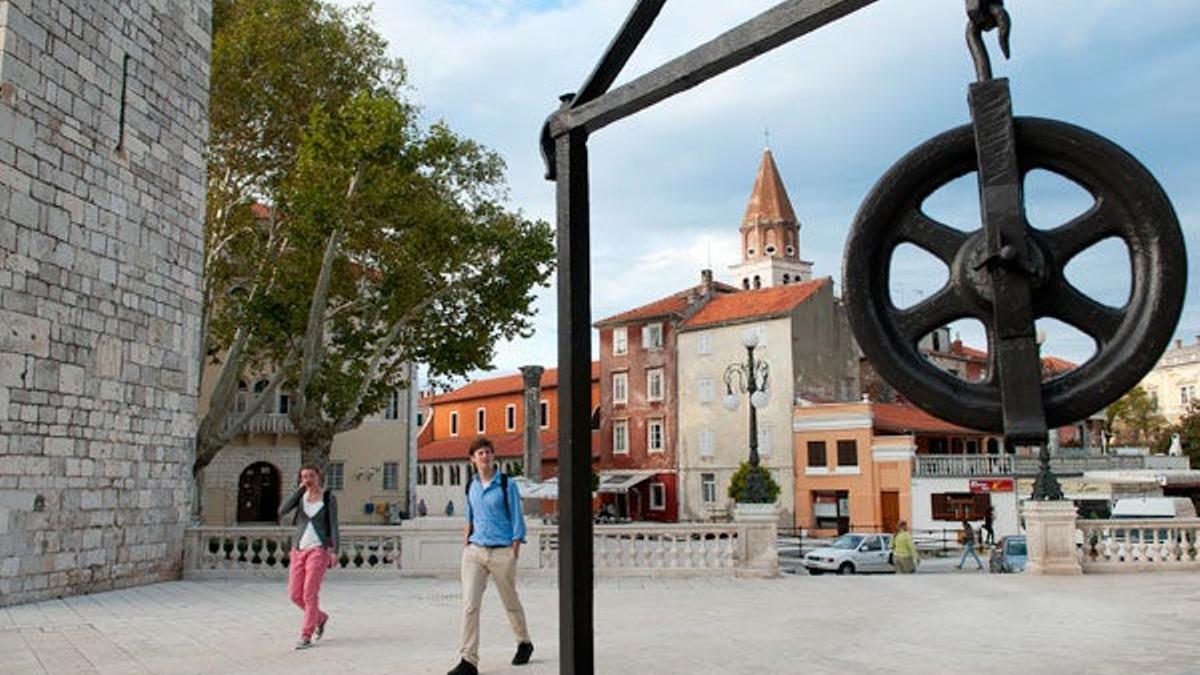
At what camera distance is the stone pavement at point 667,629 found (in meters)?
7.61

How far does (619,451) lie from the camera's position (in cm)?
4922

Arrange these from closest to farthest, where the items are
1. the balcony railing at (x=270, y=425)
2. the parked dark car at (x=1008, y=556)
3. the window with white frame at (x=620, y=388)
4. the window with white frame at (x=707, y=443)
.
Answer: the parked dark car at (x=1008, y=556), the balcony railing at (x=270, y=425), the window with white frame at (x=707, y=443), the window with white frame at (x=620, y=388)

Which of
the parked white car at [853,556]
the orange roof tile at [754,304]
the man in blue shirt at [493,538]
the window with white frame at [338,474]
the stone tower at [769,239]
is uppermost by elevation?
the stone tower at [769,239]

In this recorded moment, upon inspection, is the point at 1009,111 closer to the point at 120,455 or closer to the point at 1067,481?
the point at 120,455

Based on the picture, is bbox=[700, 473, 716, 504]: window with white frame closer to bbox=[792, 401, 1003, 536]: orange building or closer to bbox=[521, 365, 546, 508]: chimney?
bbox=[792, 401, 1003, 536]: orange building

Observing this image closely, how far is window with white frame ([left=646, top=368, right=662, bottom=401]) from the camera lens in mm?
47750

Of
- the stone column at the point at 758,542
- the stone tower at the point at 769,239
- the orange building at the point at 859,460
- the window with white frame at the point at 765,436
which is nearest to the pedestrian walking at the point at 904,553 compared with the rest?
the stone column at the point at 758,542

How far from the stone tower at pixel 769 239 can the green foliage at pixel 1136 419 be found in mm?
26322

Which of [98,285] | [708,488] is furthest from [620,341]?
[98,285]

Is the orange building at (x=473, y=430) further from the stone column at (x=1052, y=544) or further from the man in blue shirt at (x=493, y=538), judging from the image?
the man in blue shirt at (x=493, y=538)

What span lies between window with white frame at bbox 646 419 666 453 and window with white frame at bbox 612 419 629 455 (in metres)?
1.35

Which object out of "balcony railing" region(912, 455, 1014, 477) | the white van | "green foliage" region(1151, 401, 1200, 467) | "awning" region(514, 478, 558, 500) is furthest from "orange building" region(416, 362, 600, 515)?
"awning" region(514, 478, 558, 500)

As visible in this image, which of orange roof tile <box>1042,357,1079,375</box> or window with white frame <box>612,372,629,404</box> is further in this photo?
window with white frame <box>612,372,629,404</box>

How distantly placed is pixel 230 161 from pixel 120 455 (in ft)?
37.7
